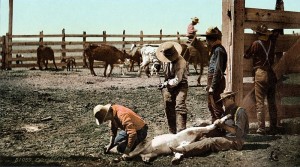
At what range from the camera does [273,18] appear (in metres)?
7.84

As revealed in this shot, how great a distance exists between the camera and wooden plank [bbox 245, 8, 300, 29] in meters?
7.50

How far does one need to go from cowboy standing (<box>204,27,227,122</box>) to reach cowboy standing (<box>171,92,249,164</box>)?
37cm

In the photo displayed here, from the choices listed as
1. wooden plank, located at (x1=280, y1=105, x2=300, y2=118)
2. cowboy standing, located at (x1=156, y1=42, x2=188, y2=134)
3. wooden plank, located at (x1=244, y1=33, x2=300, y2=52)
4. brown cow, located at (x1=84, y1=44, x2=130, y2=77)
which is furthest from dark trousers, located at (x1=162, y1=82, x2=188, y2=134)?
brown cow, located at (x1=84, y1=44, x2=130, y2=77)

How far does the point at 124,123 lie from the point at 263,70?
262 centimetres

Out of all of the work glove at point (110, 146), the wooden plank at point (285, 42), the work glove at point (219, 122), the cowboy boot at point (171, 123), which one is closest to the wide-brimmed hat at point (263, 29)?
the wooden plank at point (285, 42)

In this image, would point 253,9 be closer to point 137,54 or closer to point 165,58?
point 165,58

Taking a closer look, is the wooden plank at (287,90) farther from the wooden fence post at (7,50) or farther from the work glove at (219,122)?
the wooden fence post at (7,50)

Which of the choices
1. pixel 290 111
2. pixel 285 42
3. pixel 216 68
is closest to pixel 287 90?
pixel 290 111

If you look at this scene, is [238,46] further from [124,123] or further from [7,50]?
[7,50]

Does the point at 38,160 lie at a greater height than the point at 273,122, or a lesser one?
lesser

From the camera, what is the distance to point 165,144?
650 centimetres

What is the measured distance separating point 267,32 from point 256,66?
595 mm

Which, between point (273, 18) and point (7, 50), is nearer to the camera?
point (273, 18)

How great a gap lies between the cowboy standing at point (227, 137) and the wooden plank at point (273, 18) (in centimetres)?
174
